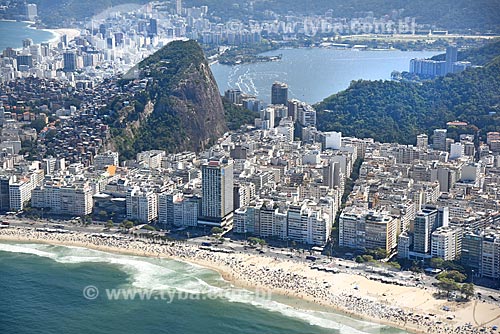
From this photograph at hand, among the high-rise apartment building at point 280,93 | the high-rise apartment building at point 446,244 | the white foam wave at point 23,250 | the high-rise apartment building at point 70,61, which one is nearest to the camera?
the high-rise apartment building at point 446,244

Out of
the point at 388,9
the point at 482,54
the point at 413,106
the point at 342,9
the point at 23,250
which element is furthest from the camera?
the point at 342,9

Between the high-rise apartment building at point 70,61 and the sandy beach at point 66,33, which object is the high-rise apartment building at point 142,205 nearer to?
the high-rise apartment building at point 70,61

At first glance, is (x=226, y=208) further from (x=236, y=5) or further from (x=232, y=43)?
(x=236, y=5)

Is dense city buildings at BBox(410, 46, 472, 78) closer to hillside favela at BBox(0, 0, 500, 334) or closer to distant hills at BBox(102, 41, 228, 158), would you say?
hillside favela at BBox(0, 0, 500, 334)

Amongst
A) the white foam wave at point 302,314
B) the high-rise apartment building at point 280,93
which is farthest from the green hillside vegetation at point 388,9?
the white foam wave at point 302,314

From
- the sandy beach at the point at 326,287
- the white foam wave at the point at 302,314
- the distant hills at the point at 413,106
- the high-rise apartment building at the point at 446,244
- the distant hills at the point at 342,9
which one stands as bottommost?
the white foam wave at the point at 302,314

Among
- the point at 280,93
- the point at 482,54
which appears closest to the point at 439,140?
the point at 280,93

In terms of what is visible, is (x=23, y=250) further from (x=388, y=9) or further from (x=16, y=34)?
(x=388, y=9)
